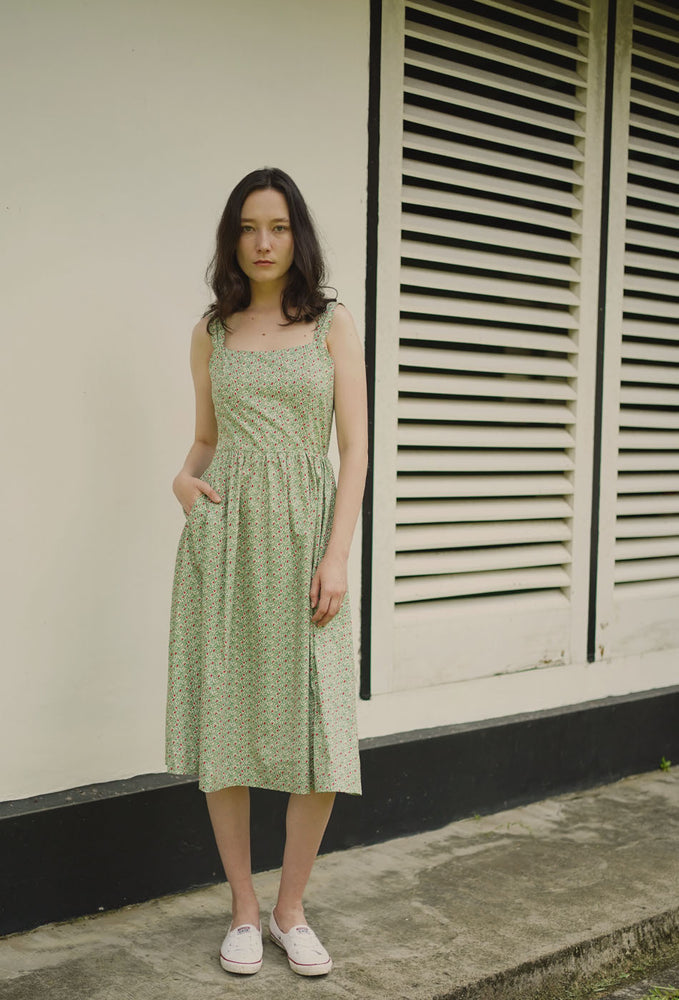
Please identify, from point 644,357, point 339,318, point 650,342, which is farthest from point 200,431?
point 650,342

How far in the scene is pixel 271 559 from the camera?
284cm

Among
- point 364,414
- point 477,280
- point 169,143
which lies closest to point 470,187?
point 477,280

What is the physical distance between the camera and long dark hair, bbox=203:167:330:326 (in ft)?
9.23

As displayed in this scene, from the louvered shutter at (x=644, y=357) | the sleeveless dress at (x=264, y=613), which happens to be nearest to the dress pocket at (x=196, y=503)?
the sleeveless dress at (x=264, y=613)

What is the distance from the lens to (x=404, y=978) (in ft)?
9.46

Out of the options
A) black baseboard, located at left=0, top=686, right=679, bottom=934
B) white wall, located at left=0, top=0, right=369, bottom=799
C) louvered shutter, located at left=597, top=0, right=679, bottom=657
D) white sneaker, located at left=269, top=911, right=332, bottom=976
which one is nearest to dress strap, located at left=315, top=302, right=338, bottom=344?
white wall, located at left=0, top=0, right=369, bottom=799

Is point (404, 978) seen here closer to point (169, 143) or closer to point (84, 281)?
point (84, 281)

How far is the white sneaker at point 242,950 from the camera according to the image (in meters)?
2.88

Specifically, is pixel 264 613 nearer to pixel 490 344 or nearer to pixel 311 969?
pixel 311 969

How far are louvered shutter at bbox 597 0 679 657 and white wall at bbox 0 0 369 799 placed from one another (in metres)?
1.71

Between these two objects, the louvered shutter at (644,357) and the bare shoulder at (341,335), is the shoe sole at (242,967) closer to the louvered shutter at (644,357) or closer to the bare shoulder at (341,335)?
the bare shoulder at (341,335)

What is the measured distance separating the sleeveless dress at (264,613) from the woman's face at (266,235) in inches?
8.3

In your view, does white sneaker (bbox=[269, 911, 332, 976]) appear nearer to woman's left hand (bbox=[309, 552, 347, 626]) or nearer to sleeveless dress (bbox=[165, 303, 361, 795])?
sleeveless dress (bbox=[165, 303, 361, 795])

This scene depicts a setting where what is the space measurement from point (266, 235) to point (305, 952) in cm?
188
